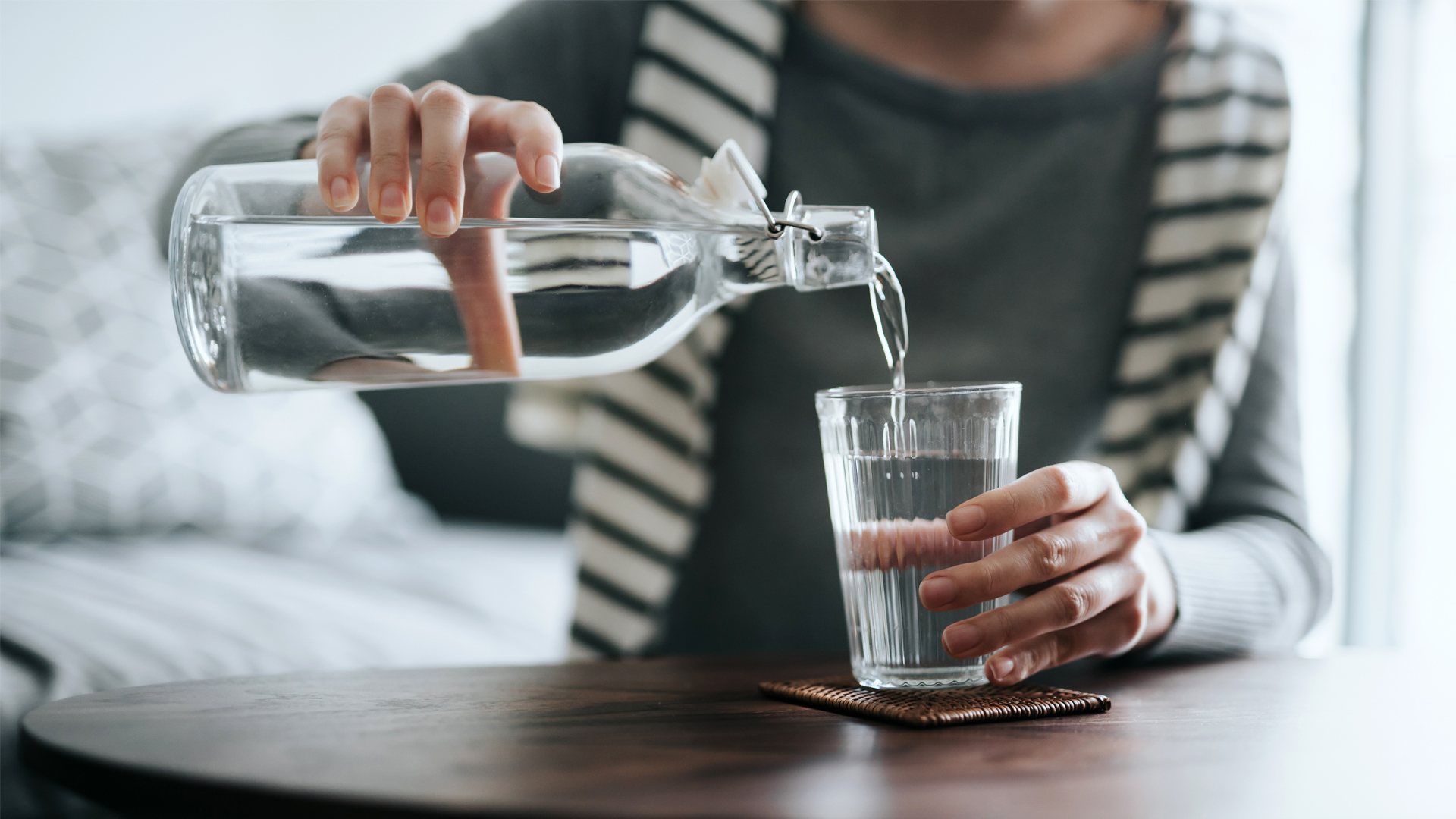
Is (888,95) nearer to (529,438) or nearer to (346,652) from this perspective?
(529,438)

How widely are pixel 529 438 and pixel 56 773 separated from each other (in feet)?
3.04

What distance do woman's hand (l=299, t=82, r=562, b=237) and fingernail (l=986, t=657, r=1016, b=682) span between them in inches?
13.9

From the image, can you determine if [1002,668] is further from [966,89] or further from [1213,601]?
[966,89]

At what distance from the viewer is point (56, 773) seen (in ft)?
1.33

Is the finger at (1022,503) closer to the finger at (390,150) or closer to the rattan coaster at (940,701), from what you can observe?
the rattan coaster at (940,701)

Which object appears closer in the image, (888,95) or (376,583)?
(888,95)

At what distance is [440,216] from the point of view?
0.55m

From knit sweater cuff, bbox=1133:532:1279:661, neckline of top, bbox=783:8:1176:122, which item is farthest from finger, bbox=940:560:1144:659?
Answer: neckline of top, bbox=783:8:1176:122

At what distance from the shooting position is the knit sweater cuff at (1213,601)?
74cm

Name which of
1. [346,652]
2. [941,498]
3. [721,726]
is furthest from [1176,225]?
[346,652]

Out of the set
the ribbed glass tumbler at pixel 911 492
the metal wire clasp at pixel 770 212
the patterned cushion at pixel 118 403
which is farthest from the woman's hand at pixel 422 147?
the patterned cushion at pixel 118 403

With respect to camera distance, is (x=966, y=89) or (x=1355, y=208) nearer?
(x=966, y=89)

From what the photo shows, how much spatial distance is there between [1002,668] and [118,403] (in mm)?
1355

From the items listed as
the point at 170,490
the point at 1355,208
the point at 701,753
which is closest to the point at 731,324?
the point at 701,753
